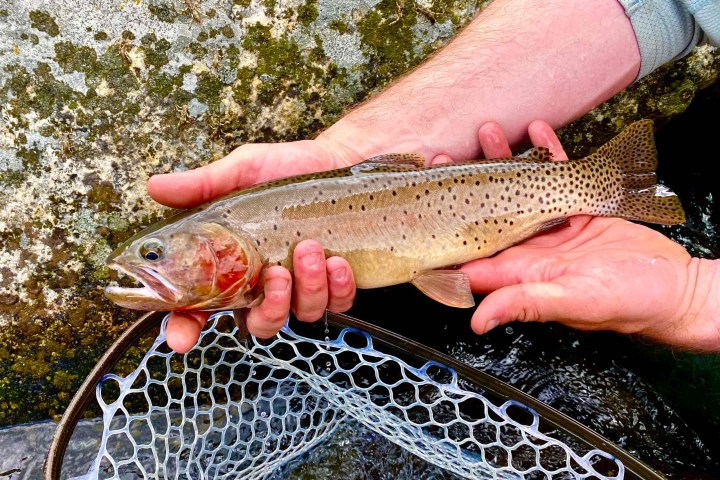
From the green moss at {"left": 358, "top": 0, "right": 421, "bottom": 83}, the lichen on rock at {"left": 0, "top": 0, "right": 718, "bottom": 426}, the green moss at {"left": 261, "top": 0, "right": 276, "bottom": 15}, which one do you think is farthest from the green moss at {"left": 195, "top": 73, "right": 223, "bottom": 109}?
the green moss at {"left": 358, "top": 0, "right": 421, "bottom": 83}

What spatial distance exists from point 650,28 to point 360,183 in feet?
6.31

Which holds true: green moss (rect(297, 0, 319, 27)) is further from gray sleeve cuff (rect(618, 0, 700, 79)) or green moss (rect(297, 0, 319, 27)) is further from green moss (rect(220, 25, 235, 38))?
gray sleeve cuff (rect(618, 0, 700, 79))

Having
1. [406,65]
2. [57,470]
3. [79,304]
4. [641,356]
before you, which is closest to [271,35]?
[406,65]

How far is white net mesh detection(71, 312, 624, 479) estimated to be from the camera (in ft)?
10.5

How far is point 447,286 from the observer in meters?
2.80

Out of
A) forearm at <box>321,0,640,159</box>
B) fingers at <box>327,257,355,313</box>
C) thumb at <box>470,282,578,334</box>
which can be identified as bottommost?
thumb at <box>470,282,578,334</box>

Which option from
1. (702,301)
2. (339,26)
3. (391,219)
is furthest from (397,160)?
(702,301)

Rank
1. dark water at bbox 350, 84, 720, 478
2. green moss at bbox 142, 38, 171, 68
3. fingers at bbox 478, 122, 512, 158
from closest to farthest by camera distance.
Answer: green moss at bbox 142, 38, 171, 68
fingers at bbox 478, 122, 512, 158
dark water at bbox 350, 84, 720, 478

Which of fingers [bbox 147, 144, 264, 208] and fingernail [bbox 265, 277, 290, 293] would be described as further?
fingers [bbox 147, 144, 264, 208]

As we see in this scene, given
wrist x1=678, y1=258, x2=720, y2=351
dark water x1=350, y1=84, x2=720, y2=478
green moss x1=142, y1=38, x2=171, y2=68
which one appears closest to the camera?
wrist x1=678, y1=258, x2=720, y2=351

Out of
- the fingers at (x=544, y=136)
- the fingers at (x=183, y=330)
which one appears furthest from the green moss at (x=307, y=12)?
the fingers at (x=183, y=330)

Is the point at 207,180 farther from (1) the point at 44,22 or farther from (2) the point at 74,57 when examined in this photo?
(1) the point at 44,22

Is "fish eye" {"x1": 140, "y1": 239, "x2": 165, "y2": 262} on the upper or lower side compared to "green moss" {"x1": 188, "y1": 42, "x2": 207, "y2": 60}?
lower

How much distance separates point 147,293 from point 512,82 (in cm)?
230
